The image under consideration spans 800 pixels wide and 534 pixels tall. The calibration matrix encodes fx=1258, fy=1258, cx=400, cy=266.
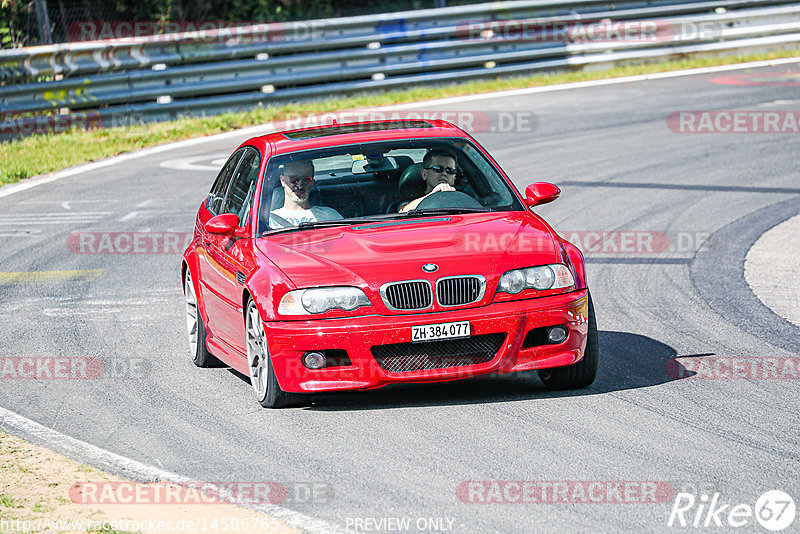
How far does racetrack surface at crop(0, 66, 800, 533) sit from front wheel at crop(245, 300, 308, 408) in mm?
110

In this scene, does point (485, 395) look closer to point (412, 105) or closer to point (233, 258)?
point (233, 258)

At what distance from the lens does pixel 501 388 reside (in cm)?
741

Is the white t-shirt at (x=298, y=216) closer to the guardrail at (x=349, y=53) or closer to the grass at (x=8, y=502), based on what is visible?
the grass at (x=8, y=502)

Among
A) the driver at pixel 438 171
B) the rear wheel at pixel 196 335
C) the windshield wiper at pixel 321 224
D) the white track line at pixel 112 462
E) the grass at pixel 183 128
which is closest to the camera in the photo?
the white track line at pixel 112 462

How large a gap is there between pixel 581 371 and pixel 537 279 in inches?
25.0

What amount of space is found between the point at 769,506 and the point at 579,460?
3.31 ft

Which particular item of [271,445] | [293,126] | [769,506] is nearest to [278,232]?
[271,445]

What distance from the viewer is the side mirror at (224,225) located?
7.71 m

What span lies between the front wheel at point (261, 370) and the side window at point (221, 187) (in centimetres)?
171

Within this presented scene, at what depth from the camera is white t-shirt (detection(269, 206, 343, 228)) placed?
306 inches

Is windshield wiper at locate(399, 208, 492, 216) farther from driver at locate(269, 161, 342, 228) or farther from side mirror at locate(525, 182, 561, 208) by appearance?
driver at locate(269, 161, 342, 228)

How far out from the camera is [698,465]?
18.9 ft

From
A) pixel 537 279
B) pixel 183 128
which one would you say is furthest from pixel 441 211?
pixel 183 128

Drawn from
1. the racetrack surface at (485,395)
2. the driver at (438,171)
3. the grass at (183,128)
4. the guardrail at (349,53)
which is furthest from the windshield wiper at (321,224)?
the guardrail at (349,53)
